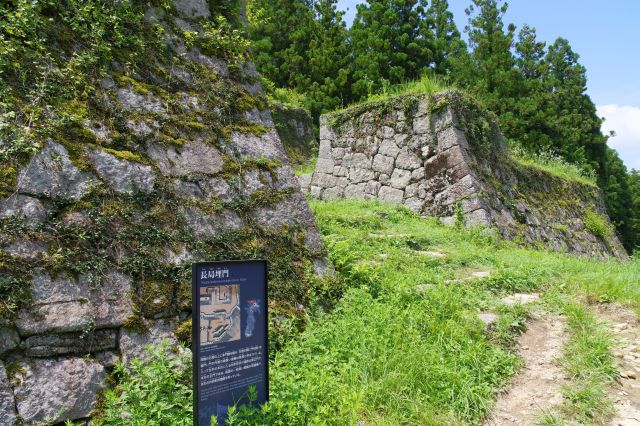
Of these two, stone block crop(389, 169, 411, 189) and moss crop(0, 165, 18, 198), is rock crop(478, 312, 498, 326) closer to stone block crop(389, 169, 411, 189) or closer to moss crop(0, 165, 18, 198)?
moss crop(0, 165, 18, 198)

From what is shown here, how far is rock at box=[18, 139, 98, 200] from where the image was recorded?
254 cm

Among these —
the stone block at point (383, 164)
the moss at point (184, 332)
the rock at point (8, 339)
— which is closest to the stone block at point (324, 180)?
the stone block at point (383, 164)

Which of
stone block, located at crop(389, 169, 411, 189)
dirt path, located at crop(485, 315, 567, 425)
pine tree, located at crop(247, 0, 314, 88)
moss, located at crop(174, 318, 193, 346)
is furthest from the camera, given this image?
pine tree, located at crop(247, 0, 314, 88)

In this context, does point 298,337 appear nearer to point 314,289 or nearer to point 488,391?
point 314,289

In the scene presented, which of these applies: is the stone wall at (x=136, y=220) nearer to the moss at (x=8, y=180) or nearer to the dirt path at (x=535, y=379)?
the moss at (x=8, y=180)

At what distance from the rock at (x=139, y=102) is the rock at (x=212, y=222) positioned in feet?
2.77

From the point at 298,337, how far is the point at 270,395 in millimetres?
675

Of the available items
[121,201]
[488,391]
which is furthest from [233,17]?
[488,391]


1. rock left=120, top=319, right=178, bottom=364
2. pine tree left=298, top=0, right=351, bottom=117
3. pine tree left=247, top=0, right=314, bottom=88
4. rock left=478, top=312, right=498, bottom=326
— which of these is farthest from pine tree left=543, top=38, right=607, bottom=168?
rock left=120, top=319, right=178, bottom=364

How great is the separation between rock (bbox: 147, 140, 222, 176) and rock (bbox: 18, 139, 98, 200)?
0.53m

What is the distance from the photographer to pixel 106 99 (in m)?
3.15

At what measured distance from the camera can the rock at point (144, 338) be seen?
2516 mm

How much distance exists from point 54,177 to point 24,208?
0.87ft

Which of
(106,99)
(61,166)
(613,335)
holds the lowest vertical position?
(613,335)
